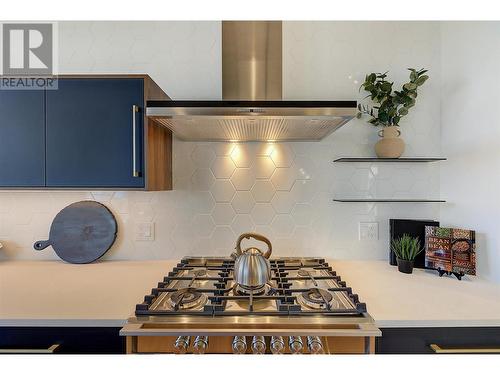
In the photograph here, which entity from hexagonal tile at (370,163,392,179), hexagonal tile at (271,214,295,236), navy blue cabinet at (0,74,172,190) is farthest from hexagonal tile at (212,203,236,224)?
hexagonal tile at (370,163,392,179)

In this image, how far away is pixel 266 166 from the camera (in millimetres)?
1864

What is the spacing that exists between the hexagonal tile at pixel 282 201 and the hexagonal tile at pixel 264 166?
Answer: 0.45ft

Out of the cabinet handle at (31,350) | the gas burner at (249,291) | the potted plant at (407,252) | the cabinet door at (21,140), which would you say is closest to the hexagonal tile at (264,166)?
the gas burner at (249,291)

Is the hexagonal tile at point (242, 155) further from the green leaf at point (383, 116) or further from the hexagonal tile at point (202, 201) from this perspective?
the green leaf at point (383, 116)

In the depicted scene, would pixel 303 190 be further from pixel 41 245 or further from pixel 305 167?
pixel 41 245

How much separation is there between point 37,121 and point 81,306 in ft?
3.13

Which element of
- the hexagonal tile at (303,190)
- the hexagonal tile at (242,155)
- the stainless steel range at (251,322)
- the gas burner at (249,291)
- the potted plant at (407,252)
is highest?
the hexagonal tile at (242,155)

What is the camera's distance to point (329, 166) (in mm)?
1866

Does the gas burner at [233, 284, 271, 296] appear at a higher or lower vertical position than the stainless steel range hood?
lower

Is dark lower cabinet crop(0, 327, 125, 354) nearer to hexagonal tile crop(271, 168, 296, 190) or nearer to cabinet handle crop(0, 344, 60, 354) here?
cabinet handle crop(0, 344, 60, 354)

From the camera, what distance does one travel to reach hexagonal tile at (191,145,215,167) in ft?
6.12

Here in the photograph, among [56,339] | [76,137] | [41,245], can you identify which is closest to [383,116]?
[76,137]

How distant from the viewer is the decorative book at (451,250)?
150 centimetres

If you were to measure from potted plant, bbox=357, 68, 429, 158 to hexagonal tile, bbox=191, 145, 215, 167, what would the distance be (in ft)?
3.25
